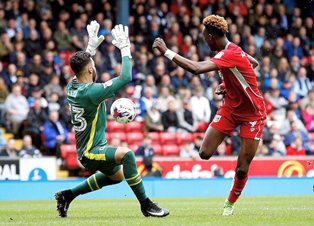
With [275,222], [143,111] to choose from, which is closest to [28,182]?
[143,111]

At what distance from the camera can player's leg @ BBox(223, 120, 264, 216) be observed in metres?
11.1

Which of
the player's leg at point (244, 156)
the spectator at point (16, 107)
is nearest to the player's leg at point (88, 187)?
the player's leg at point (244, 156)

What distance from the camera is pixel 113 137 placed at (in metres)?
20.4

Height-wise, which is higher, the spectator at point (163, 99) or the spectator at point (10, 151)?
the spectator at point (163, 99)

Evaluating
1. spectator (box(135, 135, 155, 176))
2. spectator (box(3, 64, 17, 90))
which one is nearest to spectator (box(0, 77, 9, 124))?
spectator (box(3, 64, 17, 90))

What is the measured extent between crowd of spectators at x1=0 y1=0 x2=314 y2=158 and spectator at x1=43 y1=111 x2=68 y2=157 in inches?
0.9

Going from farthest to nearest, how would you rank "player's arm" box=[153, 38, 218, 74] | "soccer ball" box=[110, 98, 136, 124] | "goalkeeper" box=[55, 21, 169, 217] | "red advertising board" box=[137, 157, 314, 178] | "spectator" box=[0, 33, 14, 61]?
"spectator" box=[0, 33, 14, 61]
"red advertising board" box=[137, 157, 314, 178]
"soccer ball" box=[110, 98, 136, 124]
"goalkeeper" box=[55, 21, 169, 217]
"player's arm" box=[153, 38, 218, 74]

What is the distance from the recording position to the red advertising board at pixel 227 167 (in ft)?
66.9

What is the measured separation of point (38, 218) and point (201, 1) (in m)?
15.8

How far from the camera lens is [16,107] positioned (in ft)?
64.8

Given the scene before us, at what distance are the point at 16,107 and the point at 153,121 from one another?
3.52 meters

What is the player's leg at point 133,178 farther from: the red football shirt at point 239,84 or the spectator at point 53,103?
the spectator at point 53,103

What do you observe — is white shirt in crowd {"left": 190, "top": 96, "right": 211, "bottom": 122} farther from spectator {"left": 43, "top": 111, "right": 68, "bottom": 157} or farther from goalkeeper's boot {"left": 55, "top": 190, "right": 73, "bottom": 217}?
goalkeeper's boot {"left": 55, "top": 190, "right": 73, "bottom": 217}

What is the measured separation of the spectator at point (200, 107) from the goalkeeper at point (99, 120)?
37.0 feet
